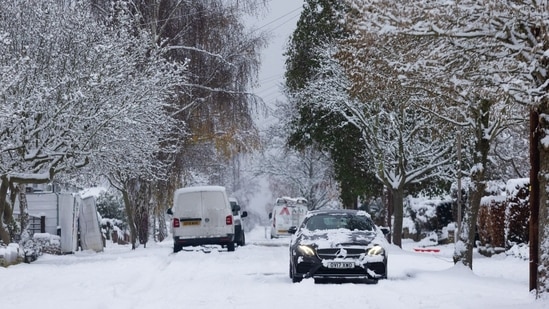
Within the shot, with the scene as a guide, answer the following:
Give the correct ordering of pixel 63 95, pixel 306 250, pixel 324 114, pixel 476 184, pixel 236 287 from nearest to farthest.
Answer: pixel 236 287, pixel 306 250, pixel 476 184, pixel 63 95, pixel 324 114

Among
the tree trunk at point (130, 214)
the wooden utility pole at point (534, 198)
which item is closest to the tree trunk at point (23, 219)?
the tree trunk at point (130, 214)

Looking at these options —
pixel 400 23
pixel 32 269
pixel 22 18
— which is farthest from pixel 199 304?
pixel 22 18

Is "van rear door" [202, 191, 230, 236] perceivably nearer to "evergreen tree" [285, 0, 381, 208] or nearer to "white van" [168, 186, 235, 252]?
"white van" [168, 186, 235, 252]

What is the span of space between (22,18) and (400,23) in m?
14.3

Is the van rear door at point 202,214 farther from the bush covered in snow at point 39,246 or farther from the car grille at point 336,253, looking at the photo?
the car grille at point 336,253

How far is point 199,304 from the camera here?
13109mm

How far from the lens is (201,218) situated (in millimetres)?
29391

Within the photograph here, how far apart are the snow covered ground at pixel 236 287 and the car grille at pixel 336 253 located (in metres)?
0.53

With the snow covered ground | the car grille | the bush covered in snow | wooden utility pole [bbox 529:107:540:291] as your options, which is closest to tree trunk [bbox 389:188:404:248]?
the snow covered ground

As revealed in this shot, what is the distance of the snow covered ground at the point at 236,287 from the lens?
13.3m

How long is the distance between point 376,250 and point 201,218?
13170mm

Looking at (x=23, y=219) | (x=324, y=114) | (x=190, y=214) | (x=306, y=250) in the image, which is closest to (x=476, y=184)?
(x=306, y=250)

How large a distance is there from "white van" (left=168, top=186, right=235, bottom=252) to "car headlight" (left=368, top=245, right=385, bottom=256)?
13.1 m

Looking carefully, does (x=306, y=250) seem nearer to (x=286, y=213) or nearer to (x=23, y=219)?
(x=23, y=219)
